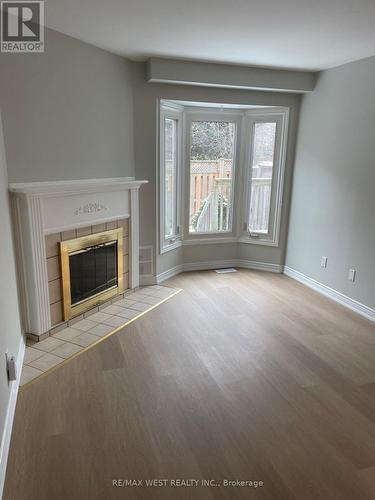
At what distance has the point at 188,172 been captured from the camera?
4492 millimetres

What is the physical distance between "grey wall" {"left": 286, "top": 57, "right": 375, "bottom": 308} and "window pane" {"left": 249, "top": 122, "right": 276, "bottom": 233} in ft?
1.15

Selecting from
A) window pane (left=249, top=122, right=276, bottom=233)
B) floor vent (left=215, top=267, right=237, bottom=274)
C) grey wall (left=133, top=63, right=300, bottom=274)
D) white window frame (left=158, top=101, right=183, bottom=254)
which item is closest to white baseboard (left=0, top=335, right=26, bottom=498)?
grey wall (left=133, top=63, right=300, bottom=274)

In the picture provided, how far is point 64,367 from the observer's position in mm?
2520

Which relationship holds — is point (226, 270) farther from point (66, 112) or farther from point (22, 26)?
point (22, 26)

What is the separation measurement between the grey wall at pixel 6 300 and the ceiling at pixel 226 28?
3.61ft

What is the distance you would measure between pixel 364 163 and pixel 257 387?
239cm

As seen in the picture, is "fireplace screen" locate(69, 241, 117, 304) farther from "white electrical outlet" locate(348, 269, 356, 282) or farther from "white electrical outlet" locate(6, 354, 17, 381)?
"white electrical outlet" locate(348, 269, 356, 282)

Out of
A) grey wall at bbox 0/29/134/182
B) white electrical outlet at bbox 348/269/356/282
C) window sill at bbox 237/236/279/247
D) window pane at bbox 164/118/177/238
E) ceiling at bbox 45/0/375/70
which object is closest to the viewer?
ceiling at bbox 45/0/375/70

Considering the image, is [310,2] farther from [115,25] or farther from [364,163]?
[364,163]

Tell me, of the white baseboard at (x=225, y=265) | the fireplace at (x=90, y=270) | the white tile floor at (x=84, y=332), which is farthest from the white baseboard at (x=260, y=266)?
the fireplace at (x=90, y=270)

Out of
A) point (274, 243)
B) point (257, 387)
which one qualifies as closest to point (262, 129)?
point (274, 243)

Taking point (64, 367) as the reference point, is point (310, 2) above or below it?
above

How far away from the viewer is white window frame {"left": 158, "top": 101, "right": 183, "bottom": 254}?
13.0 feet

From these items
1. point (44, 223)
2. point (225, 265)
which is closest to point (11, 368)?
point (44, 223)
